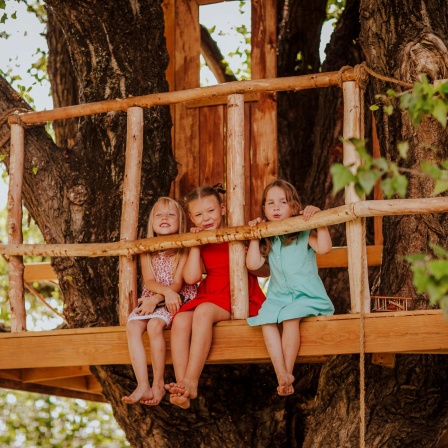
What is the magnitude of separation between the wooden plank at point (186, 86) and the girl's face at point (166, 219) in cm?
167

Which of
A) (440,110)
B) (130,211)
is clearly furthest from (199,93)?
(440,110)

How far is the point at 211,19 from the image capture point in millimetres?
9102

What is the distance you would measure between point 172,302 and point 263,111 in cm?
236

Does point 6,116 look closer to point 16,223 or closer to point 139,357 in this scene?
point 16,223

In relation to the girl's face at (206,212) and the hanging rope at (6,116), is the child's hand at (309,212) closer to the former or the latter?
the girl's face at (206,212)

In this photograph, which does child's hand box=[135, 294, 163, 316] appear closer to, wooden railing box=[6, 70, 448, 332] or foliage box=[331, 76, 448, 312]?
wooden railing box=[6, 70, 448, 332]

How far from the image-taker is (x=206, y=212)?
6.11 m

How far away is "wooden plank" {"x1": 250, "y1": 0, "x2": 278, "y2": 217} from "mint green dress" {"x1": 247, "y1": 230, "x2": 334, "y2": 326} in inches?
75.7

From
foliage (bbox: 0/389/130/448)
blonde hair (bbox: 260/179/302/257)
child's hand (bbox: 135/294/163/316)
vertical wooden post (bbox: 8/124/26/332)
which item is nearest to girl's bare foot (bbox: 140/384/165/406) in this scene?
child's hand (bbox: 135/294/163/316)

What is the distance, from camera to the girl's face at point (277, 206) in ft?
18.8

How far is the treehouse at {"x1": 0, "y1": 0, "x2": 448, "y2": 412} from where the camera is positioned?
17.0 feet

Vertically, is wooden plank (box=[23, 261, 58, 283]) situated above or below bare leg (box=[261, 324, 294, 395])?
above

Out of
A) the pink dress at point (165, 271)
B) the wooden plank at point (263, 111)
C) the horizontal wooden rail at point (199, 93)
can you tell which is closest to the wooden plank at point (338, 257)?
the wooden plank at point (263, 111)

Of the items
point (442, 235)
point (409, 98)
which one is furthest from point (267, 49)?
point (409, 98)
